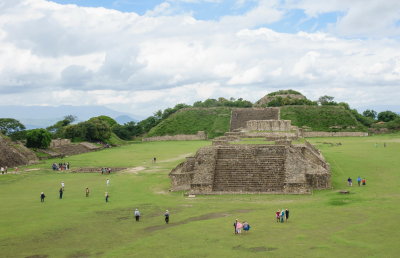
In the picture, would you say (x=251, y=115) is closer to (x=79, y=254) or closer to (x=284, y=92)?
(x=284, y=92)

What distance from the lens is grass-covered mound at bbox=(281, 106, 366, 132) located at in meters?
76.1

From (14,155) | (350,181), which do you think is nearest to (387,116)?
(350,181)

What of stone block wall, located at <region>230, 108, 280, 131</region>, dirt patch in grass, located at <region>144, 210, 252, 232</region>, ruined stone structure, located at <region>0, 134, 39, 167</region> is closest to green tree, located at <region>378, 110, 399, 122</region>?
stone block wall, located at <region>230, 108, 280, 131</region>

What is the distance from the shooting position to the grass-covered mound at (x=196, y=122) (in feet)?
262

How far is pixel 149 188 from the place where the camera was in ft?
98.8

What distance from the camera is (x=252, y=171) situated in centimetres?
2841

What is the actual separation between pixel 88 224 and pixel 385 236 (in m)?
13.0

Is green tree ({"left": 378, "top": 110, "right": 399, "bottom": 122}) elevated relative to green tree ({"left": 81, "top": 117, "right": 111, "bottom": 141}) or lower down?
elevated

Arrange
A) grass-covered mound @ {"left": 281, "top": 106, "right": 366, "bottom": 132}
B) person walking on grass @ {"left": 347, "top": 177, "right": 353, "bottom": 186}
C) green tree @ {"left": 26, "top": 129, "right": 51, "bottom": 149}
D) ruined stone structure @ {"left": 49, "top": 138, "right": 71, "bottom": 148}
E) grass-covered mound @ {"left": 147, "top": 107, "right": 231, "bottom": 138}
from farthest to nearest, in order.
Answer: grass-covered mound @ {"left": 147, "top": 107, "right": 231, "bottom": 138}
grass-covered mound @ {"left": 281, "top": 106, "right": 366, "bottom": 132}
ruined stone structure @ {"left": 49, "top": 138, "right": 71, "bottom": 148}
green tree @ {"left": 26, "top": 129, "right": 51, "bottom": 149}
person walking on grass @ {"left": 347, "top": 177, "right": 353, "bottom": 186}

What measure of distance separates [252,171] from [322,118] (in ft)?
182

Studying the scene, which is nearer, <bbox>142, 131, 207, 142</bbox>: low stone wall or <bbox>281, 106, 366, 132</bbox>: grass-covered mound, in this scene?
<bbox>281, 106, 366, 132</bbox>: grass-covered mound

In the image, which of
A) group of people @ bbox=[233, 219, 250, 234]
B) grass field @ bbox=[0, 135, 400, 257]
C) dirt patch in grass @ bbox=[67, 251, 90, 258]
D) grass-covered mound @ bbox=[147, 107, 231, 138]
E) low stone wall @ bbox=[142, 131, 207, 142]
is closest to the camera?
dirt patch in grass @ bbox=[67, 251, 90, 258]

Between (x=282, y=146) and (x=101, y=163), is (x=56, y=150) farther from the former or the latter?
(x=282, y=146)

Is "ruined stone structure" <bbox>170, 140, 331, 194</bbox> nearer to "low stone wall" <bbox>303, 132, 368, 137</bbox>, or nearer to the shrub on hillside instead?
"low stone wall" <bbox>303, 132, 368, 137</bbox>
